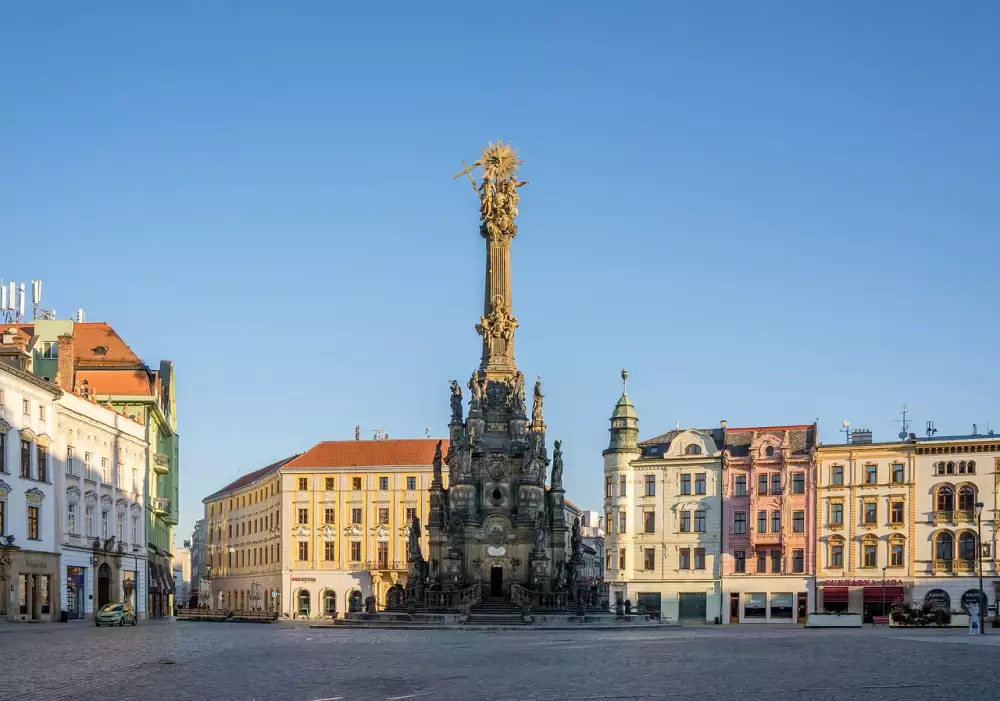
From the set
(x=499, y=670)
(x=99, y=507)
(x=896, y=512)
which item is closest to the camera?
(x=499, y=670)

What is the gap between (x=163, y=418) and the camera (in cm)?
9519

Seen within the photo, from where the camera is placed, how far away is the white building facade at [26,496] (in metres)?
60.7

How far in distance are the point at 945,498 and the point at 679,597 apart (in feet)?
64.1

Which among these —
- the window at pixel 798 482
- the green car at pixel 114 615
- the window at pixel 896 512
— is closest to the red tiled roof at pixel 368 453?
the window at pixel 798 482

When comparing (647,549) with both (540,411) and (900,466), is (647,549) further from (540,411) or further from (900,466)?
(540,411)

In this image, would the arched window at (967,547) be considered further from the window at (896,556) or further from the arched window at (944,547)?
the window at (896,556)

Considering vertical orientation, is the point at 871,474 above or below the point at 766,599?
above

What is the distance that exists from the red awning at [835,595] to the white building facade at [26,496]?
50.3 metres

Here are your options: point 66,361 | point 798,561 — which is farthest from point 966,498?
point 66,361

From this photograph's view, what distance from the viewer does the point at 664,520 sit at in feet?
314

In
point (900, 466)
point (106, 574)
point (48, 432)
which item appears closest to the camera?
point (48, 432)

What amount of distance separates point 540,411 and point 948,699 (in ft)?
163

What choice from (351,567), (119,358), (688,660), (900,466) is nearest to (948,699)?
(688,660)

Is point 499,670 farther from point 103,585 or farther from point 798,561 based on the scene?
point 798,561
